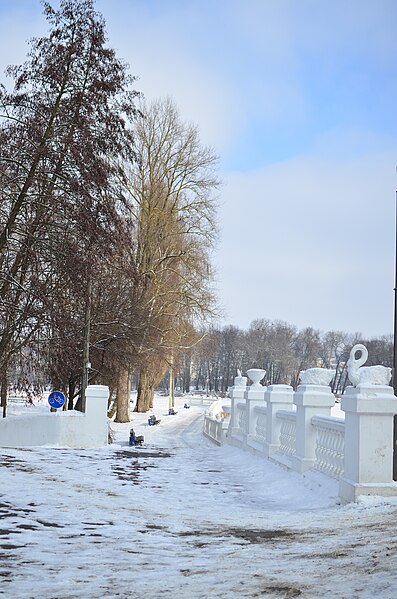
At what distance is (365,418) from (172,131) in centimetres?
3134

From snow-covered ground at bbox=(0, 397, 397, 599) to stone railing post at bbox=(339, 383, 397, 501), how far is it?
8.2 inches

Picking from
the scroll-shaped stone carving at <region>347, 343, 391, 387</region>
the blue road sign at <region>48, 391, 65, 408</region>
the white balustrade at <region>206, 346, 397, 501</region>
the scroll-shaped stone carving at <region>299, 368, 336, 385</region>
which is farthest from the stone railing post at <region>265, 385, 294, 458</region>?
the blue road sign at <region>48, 391, 65, 408</region>

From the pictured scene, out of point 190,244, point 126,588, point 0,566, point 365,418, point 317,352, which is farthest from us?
point 317,352

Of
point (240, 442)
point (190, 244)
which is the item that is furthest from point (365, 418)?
point (190, 244)

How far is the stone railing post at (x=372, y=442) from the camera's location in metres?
8.30

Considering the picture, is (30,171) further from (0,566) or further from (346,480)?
(0,566)

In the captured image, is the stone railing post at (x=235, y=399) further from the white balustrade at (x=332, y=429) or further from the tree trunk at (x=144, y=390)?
the tree trunk at (x=144, y=390)

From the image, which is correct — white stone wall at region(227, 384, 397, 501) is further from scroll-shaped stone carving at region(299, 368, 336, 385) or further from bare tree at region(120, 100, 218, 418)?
bare tree at region(120, 100, 218, 418)

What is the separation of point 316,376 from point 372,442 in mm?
2899

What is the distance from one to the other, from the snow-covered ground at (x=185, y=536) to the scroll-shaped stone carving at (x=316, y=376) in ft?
5.14

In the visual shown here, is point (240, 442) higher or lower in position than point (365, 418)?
lower

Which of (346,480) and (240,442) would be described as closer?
(346,480)

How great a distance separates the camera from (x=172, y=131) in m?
37.7

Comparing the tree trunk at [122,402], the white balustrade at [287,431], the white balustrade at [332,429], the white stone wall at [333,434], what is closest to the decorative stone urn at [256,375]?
the white balustrade at [332,429]
